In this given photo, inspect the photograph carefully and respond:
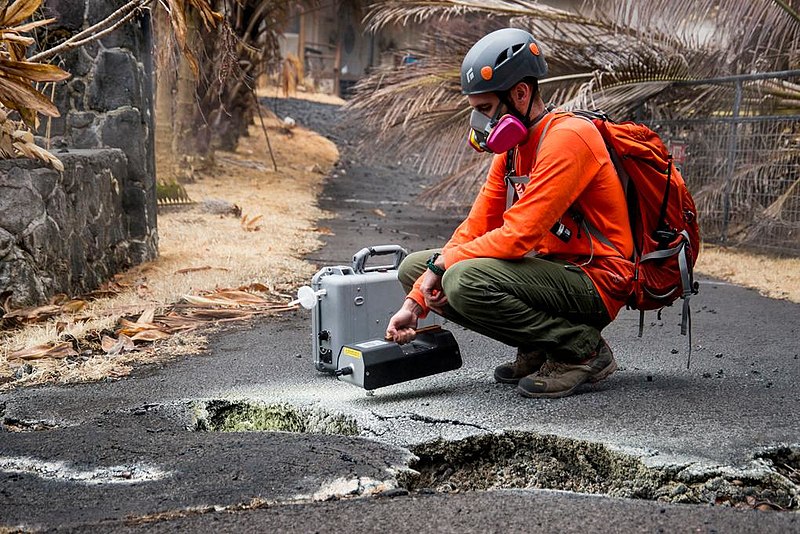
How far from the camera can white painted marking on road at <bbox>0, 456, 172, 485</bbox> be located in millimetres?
3123

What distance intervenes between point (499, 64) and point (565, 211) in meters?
0.67

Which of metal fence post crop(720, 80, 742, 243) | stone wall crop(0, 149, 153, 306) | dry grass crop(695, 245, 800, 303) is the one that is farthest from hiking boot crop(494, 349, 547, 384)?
metal fence post crop(720, 80, 742, 243)

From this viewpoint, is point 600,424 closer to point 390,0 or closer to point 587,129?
point 587,129

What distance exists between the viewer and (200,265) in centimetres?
768

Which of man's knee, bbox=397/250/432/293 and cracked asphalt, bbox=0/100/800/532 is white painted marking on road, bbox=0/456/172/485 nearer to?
cracked asphalt, bbox=0/100/800/532

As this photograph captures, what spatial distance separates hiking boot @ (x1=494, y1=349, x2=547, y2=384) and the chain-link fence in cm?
559

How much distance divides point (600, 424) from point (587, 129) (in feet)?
A: 3.96

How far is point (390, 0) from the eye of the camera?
11.0m

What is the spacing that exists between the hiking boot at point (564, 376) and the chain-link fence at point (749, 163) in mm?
5584

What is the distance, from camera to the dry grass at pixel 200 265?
4.93 m

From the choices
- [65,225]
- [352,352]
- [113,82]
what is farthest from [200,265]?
[352,352]

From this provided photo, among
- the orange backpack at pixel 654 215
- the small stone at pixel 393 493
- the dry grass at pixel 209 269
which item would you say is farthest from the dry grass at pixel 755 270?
the small stone at pixel 393 493

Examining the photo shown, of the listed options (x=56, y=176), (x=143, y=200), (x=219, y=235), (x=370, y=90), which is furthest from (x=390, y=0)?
(x=56, y=176)

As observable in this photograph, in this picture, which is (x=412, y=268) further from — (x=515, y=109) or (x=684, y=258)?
(x=684, y=258)
